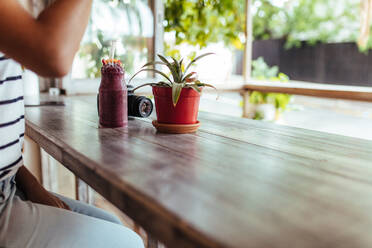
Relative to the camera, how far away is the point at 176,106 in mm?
1086

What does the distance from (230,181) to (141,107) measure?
772 mm

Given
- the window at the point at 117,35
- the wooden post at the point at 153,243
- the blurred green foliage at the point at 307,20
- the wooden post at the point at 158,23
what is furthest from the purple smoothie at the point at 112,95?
the blurred green foliage at the point at 307,20

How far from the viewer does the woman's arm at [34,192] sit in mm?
1065

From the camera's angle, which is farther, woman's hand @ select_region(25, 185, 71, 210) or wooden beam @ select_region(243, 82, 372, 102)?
wooden beam @ select_region(243, 82, 372, 102)

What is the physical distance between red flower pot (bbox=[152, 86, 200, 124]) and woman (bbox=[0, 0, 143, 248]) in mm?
363

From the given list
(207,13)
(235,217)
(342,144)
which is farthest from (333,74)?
(235,217)

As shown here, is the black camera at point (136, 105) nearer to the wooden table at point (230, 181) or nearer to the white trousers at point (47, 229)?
the wooden table at point (230, 181)

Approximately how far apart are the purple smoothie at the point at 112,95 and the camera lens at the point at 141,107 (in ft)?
0.53

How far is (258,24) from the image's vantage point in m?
13.0

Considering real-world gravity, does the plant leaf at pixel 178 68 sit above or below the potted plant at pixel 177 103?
above

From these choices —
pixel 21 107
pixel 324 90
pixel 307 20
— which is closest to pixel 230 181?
pixel 21 107

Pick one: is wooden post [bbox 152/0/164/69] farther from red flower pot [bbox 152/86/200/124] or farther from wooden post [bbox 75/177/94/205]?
red flower pot [bbox 152/86/200/124]

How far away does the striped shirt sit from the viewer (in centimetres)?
91

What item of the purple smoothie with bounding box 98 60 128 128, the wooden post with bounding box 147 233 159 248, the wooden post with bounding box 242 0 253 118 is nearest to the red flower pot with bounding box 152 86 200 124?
the purple smoothie with bounding box 98 60 128 128
